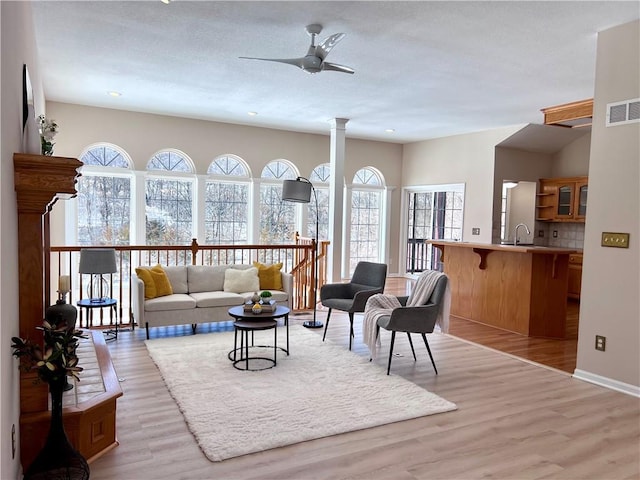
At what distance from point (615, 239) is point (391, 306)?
205cm

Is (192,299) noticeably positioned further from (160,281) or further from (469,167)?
(469,167)

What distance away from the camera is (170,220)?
821 cm

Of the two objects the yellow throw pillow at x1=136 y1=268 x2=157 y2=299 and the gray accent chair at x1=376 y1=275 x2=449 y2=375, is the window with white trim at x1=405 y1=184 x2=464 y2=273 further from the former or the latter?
the yellow throw pillow at x1=136 y1=268 x2=157 y2=299

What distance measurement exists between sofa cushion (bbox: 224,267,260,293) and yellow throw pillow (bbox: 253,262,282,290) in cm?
9

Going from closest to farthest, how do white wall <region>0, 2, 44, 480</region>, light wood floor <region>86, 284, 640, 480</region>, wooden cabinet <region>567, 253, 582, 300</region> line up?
1. white wall <region>0, 2, 44, 480</region>
2. light wood floor <region>86, 284, 640, 480</region>
3. wooden cabinet <region>567, 253, 582, 300</region>

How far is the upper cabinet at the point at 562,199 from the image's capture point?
840 centimetres

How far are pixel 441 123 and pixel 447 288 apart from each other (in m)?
4.45

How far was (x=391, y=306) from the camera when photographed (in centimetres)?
481

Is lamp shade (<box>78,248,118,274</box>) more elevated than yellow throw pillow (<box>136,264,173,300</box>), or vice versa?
lamp shade (<box>78,248,118,274</box>)

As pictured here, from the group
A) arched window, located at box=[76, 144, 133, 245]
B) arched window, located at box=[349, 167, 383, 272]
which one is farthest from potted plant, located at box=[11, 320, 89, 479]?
arched window, located at box=[349, 167, 383, 272]

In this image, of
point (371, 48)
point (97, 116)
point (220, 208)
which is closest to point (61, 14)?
point (371, 48)

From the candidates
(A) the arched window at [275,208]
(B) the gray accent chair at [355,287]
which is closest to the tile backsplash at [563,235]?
(A) the arched window at [275,208]

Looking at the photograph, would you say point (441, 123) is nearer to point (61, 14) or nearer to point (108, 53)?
point (108, 53)

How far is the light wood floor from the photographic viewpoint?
8.72 ft
